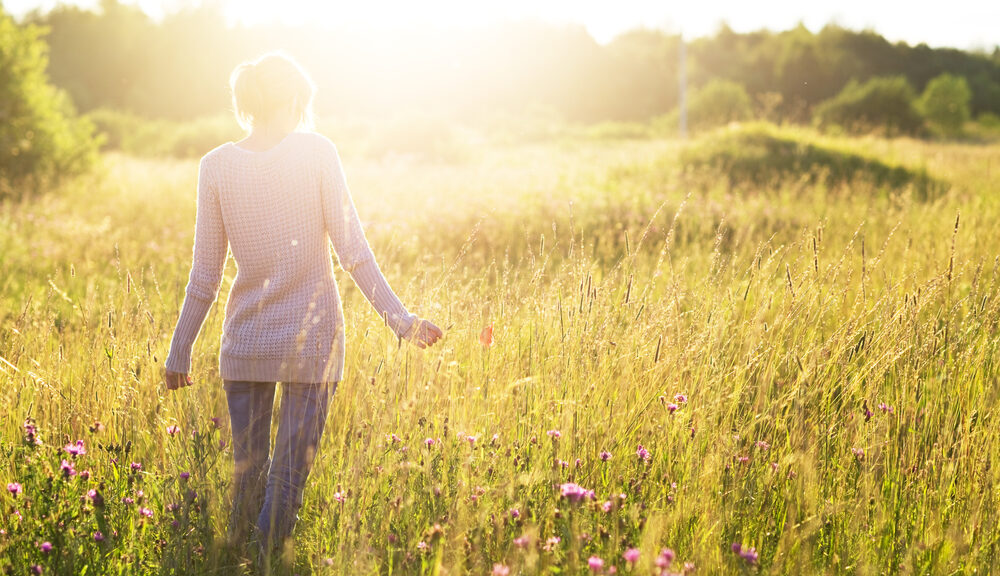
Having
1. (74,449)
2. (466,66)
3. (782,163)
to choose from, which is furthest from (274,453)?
(466,66)

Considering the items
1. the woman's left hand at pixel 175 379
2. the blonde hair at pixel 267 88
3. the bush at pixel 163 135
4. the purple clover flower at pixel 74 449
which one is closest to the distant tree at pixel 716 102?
the bush at pixel 163 135

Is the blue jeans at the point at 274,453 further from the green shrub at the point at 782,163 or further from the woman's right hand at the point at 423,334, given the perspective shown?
the green shrub at the point at 782,163

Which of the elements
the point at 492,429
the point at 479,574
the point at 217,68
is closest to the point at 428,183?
the point at 492,429

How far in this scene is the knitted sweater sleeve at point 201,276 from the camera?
7.54 feet

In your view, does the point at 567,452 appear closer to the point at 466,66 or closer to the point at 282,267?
the point at 282,267

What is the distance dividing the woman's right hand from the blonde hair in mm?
769

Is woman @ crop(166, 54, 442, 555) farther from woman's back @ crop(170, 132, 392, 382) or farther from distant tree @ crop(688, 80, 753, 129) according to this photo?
distant tree @ crop(688, 80, 753, 129)

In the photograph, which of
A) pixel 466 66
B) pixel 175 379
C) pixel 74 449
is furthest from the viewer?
pixel 466 66

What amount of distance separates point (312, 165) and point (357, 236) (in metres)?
0.25

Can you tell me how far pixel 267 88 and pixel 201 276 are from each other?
2.07 ft

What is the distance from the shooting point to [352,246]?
2258 mm

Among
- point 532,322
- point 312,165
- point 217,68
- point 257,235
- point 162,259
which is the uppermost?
point 217,68

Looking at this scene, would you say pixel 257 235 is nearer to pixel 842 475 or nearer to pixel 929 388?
pixel 842 475

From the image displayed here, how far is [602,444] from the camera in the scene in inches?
93.1
